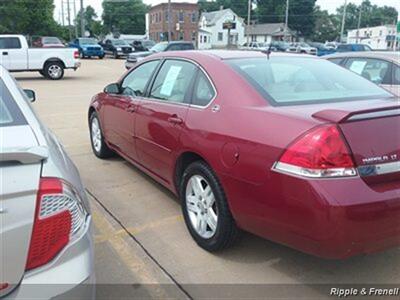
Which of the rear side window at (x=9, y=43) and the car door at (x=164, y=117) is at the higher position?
the rear side window at (x=9, y=43)

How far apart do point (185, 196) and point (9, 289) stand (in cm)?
207

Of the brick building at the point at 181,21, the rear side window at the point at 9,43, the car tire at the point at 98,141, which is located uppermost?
the brick building at the point at 181,21

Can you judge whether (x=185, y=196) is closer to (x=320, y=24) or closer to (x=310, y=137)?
(x=310, y=137)

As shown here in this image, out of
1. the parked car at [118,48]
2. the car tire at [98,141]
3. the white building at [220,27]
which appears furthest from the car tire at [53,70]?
the white building at [220,27]

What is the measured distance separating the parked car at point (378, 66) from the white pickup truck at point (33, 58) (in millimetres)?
13875

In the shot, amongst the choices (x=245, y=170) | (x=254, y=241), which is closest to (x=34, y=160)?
(x=245, y=170)

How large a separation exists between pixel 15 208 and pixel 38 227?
0.43 ft

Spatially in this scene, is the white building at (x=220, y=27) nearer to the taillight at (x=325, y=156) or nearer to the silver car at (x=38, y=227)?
the taillight at (x=325, y=156)

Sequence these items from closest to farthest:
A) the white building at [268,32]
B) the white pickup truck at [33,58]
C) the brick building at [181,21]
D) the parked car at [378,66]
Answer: the parked car at [378,66] → the white pickup truck at [33,58] → the brick building at [181,21] → the white building at [268,32]

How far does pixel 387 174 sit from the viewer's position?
2.59 meters

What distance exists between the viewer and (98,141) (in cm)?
617

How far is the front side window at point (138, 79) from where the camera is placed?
4668 mm

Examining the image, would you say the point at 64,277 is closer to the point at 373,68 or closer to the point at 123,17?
the point at 373,68

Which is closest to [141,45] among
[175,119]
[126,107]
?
[126,107]
